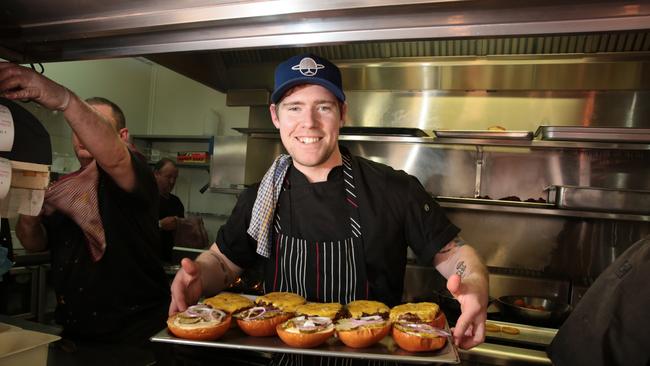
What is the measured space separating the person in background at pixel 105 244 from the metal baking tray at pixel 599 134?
271 cm

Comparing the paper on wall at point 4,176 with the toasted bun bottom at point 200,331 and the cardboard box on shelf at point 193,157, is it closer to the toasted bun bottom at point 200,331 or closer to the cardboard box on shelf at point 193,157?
the toasted bun bottom at point 200,331

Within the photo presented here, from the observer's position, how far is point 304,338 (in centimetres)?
109

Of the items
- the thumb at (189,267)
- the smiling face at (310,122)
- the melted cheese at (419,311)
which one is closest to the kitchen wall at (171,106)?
the smiling face at (310,122)

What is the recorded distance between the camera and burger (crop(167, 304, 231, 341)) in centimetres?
111

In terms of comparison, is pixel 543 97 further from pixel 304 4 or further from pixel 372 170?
pixel 304 4

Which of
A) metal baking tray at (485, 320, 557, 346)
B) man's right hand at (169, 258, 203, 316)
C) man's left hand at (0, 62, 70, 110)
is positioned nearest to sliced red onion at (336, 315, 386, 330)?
man's right hand at (169, 258, 203, 316)

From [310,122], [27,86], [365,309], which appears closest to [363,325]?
[365,309]

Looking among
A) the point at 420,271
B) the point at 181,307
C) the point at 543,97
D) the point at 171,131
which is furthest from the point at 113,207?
the point at 171,131

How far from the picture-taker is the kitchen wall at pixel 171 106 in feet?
16.6

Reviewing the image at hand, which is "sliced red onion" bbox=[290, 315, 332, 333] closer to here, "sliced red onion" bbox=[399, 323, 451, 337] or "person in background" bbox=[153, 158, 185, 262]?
"sliced red onion" bbox=[399, 323, 451, 337]

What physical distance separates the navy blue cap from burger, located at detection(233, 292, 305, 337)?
27.1 inches

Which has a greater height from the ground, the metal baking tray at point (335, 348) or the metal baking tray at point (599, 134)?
the metal baking tray at point (599, 134)

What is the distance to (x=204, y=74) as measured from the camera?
9.69ft

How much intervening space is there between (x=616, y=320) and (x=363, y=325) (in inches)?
33.5
